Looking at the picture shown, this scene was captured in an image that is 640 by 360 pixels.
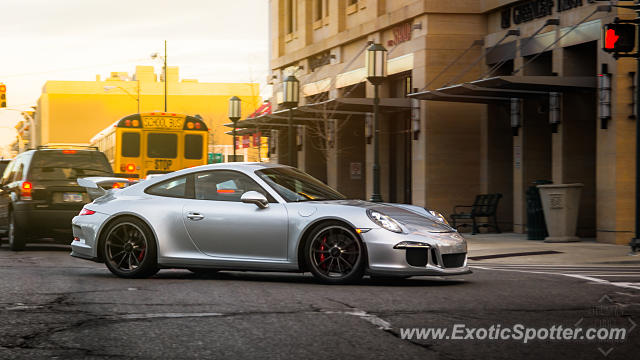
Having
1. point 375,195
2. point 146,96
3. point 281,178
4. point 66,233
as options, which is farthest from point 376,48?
point 146,96

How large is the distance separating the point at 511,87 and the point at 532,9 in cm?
346

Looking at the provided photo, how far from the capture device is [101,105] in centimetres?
11556

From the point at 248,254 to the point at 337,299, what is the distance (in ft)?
6.24

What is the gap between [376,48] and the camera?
22375mm

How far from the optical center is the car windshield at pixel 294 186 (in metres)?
10.3

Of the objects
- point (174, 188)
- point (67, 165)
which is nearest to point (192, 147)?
point (67, 165)

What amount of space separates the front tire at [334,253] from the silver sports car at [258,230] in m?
0.01

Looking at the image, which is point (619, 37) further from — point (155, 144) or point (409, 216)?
point (155, 144)

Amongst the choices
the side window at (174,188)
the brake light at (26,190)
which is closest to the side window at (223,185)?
the side window at (174,188)

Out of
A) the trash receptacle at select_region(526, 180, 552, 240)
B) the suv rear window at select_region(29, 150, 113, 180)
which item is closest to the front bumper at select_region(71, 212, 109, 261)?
the suv rear window at select_region(29, 150, 113, 180)

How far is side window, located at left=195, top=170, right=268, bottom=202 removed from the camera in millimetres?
10461

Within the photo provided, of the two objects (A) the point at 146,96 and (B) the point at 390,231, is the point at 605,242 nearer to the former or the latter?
(B) the point at 390,231

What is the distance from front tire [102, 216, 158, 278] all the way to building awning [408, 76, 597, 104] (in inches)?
418

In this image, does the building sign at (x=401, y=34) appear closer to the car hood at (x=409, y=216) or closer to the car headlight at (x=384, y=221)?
the car hood at (x=409, y=216)
